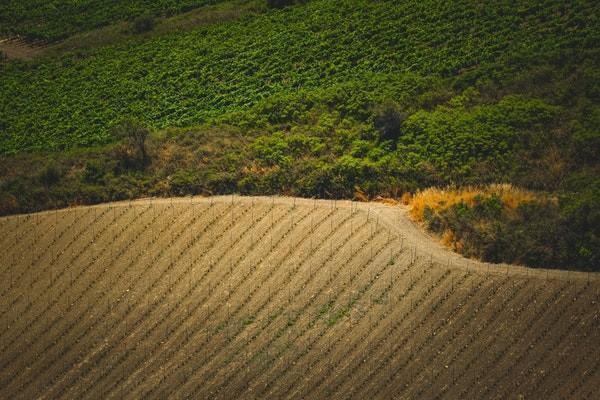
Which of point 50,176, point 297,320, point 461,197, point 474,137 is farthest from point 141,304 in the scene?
point 474,137

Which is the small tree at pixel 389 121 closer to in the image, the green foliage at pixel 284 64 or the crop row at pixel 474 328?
the green foliage at pixel 284 64

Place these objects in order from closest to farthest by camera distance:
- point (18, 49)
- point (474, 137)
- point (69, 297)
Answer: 1. point (69, 297)
2. point (474, 137)
3. point (18, 49)

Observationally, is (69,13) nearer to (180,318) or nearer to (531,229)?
(180,318)

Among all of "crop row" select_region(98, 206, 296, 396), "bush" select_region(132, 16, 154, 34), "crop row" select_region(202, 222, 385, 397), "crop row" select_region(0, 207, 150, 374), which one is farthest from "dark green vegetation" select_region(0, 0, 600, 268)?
"crop row" select_region(0, 207, 150, 374)

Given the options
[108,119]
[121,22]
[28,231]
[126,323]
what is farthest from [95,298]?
[121,22]

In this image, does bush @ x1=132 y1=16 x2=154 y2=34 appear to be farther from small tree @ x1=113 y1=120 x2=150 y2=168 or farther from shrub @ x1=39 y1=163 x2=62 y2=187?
→ shrub @ x1=39 y1=163 x2=62 y2=187

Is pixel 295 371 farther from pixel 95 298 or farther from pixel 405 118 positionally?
pixel 405 118
